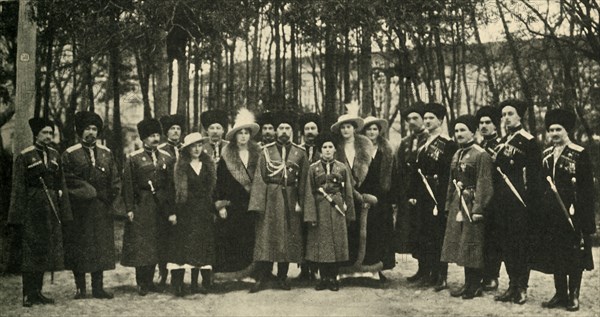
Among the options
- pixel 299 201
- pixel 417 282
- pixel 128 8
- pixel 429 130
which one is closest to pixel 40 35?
pixel 128 8

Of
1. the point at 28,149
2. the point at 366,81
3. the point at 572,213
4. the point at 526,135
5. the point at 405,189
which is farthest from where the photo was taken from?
the point at 366,81

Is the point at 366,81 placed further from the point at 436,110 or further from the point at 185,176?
the point at 185,176

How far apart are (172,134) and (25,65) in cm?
168

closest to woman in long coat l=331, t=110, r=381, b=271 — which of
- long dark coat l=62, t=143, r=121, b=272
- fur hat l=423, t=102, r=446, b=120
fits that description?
fur hat l=423, t=102, r=446, b=120

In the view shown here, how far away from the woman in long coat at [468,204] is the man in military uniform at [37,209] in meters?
3.51

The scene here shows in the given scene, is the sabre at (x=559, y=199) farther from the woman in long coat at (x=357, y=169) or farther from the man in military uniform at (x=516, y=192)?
the woman in long coat at (x=357, y=169)

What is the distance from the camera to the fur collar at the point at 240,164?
6363 millimetres

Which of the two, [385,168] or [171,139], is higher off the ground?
[171,139]

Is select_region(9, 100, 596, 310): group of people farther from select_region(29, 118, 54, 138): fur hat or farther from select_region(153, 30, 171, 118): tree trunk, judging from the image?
select_region(153, 30, 171, 118): tree trunk

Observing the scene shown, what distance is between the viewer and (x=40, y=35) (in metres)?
5.67

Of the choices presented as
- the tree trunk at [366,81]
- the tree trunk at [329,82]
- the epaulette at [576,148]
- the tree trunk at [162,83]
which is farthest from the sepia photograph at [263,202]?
the tree trunk at [366,81]

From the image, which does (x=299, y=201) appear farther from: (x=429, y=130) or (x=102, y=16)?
(x=102, y=16)

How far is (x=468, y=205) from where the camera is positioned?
5844 mm

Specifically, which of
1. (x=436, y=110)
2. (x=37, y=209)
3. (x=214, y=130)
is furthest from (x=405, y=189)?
(x=37, y=209)
